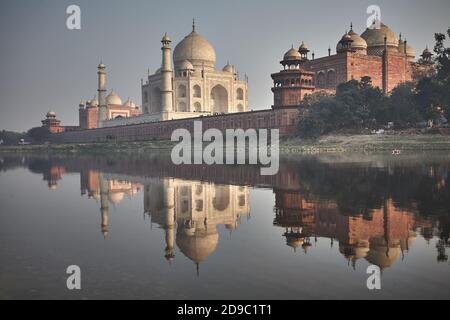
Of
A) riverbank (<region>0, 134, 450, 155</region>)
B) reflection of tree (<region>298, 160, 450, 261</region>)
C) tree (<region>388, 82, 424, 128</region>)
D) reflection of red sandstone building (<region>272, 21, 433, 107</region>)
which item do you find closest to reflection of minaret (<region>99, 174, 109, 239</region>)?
reflection of tree (<region>298, 160, 450, 261</region>)

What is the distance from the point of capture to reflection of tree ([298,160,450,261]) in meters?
9.37

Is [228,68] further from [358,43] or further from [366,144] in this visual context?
[366,144]

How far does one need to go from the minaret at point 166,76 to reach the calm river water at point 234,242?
42.8 m

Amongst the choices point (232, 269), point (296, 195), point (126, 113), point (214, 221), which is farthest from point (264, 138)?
point (126, 113)

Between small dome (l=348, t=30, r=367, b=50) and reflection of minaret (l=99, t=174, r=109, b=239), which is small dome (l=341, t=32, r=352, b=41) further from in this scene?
reflection of minaret (l=99, t=174, r=109, b=239)

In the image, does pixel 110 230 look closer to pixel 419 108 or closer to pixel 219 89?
pixel 419 108

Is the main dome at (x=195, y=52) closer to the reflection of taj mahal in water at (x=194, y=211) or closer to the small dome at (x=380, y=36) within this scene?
the small dome at (x=380, y=36)

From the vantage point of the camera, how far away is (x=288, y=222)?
8961 mm

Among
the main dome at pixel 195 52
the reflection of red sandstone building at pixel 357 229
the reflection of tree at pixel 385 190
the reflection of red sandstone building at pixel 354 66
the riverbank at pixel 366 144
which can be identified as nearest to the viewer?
the reflection of red sandstone building at pixel 357 229

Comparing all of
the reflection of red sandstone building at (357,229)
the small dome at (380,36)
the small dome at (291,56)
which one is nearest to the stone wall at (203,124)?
the small dome at (291,56)

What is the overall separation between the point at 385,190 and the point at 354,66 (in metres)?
36.2

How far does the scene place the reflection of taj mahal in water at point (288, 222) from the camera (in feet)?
22.5

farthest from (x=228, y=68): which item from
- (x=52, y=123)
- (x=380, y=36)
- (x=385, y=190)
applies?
(x=385, y=190)

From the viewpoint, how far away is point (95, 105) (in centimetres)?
8619
